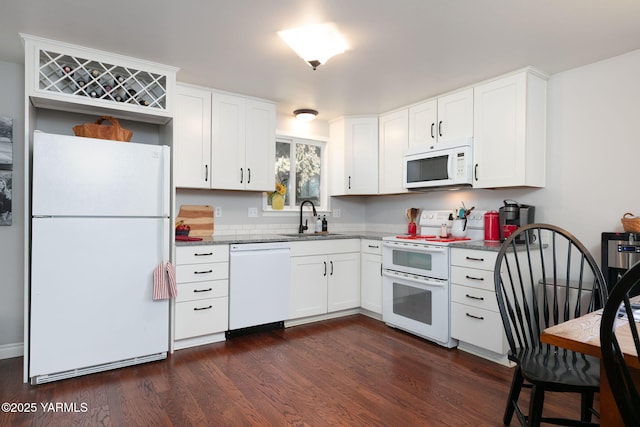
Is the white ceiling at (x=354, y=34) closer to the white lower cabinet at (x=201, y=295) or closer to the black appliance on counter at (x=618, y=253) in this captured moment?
the black appliance on counter at (x=618, y=253)

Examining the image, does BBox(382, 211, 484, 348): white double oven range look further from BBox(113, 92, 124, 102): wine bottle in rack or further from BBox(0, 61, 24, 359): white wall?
BBox(0, 61, 24, 359): white wall

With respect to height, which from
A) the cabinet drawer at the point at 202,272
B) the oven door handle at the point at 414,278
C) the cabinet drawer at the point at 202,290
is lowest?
the cabinet drawer at the point at 202,290

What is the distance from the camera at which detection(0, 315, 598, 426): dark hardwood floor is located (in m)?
1.97

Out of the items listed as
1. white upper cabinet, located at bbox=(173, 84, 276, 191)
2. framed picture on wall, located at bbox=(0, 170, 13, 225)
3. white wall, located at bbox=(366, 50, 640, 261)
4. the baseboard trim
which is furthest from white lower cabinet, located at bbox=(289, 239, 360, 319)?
framed picture on wall, located at bbox=(0, 170, 13, 225)

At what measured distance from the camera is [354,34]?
7.62ft

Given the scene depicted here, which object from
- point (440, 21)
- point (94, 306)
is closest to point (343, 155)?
point (440, 21)

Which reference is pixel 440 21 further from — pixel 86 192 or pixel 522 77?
pixel 86 192

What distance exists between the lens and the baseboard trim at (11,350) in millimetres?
2711

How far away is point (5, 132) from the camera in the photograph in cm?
271

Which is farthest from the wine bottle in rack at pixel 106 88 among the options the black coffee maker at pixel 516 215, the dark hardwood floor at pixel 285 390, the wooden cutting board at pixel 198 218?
the black coffee maker at pixel 516 215

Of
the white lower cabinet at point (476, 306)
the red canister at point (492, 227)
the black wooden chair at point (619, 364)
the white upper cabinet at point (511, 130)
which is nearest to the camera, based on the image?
the black wooden chair at point (619, 364)

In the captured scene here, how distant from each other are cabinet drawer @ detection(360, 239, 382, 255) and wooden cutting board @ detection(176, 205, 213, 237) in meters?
1.52

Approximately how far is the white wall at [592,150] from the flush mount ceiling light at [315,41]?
1.81 meters

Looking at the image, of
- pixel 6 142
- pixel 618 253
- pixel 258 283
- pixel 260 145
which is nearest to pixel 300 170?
pixel 260 145
